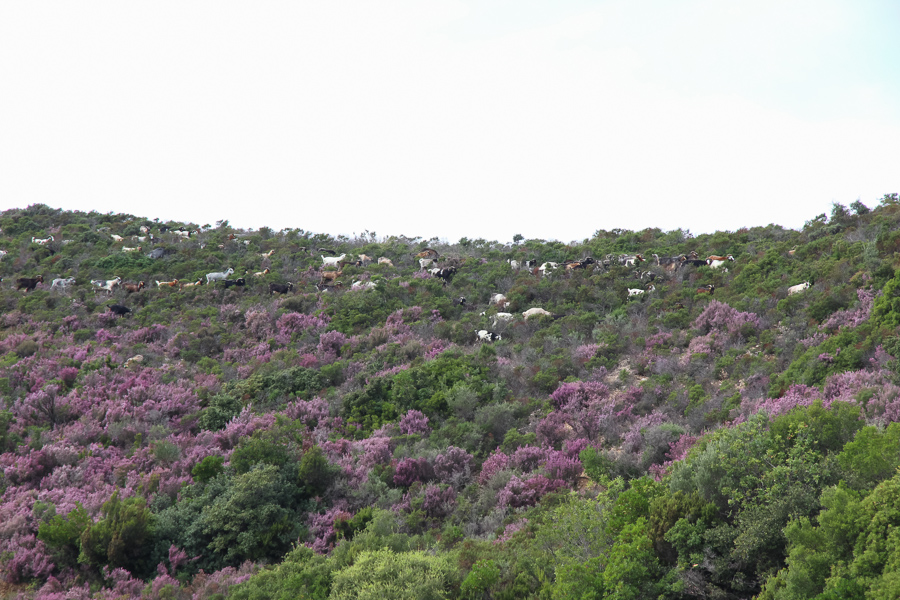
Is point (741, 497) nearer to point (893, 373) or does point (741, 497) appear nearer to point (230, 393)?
point (893, 373)

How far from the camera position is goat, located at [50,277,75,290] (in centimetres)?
2197

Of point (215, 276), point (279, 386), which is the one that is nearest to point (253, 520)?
point (279, 386)

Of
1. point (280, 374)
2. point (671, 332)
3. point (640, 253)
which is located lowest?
point (280, 374)

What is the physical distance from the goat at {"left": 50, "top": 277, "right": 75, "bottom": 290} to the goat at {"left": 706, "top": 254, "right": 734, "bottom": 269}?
2660 centimetres

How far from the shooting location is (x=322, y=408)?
12820mm

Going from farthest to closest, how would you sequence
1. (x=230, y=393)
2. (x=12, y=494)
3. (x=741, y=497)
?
(x=230, y=393), (x=12, y=494), (x=741, y=497)

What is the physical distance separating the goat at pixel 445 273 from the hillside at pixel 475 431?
1.28 ft

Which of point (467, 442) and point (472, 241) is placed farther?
point (472, 241)

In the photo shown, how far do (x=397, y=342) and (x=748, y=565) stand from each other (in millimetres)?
11848

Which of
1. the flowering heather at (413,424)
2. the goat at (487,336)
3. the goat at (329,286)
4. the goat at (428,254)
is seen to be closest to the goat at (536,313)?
the goat at (487,336)

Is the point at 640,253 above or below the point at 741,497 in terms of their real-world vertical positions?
above

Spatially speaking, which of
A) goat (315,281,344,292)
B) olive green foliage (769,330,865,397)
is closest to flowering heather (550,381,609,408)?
olive green foliage (769,330,865,397)

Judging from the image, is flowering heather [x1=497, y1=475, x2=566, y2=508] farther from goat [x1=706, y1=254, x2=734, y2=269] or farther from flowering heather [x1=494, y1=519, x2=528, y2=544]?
goat [x1=706, y1=254, x2=734, y2=269]

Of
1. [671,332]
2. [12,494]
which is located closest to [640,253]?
[671,332]
